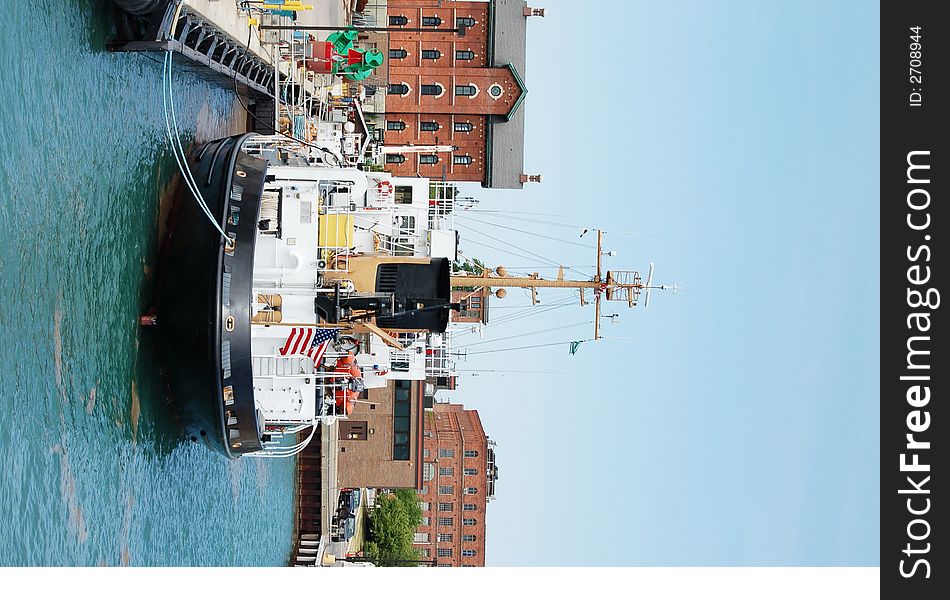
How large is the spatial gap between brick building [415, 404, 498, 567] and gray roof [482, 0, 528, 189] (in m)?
24.9

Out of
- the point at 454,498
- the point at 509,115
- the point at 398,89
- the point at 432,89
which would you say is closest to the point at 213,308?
the point at 398,89

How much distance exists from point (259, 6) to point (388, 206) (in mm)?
8949

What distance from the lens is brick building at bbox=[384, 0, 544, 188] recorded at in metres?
51.5

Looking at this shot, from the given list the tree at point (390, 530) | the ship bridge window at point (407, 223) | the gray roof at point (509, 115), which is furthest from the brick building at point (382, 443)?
Result: the ship bridge window at point (407, 223)

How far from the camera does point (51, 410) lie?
1867 centimetres

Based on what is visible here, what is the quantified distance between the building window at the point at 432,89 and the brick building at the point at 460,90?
2.1 inches

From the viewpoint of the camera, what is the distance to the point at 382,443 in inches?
1799

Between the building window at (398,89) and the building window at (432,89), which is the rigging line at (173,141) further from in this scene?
the building window at (432,89)

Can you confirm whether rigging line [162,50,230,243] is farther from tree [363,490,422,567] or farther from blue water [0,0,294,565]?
tree [363,490,422,567]

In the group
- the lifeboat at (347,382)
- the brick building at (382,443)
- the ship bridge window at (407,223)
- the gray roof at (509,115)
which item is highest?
the gray roof at (509,115)

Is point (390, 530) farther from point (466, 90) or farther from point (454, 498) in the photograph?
point (466, 90)

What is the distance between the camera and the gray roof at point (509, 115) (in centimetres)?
5178
